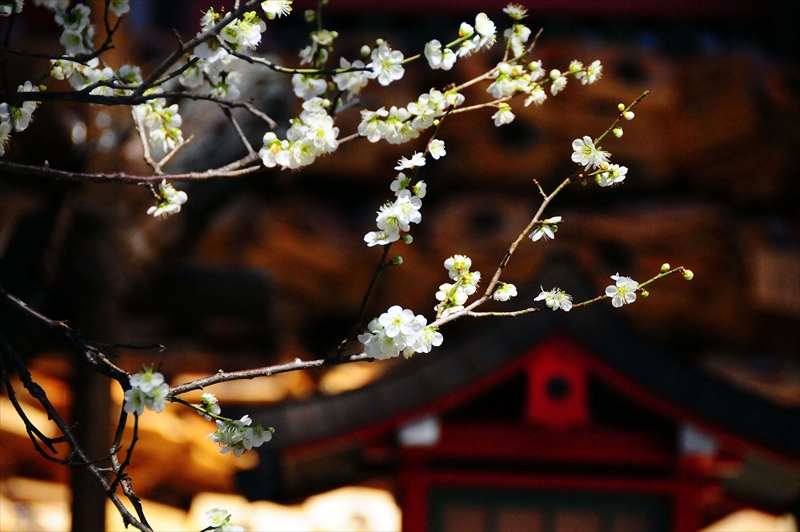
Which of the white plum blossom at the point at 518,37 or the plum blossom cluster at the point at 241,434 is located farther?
the white plum blossom at the point at 518,37

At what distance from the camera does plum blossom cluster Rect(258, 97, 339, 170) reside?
171 centimetres

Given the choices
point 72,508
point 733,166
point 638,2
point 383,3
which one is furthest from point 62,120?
point 733,166

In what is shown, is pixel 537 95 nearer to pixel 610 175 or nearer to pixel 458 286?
pixel 610 175

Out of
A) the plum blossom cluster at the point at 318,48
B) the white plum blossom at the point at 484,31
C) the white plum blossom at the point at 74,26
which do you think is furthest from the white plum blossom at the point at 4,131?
the white plum blossom at the point at 484,31

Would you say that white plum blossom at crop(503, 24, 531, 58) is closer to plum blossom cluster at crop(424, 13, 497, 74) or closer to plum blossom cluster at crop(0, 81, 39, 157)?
plum blossom cluster at crop(424, 13, 497, 74)

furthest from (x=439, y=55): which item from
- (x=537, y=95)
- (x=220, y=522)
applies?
(x=220, y=522)

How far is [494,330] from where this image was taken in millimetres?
2994

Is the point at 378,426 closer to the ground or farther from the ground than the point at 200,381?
farther from the ground

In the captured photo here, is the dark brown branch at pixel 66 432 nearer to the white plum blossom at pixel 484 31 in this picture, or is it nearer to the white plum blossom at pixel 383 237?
the white plum blossom at pixel 383 237

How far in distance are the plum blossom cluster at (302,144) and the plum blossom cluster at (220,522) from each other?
0.81 m

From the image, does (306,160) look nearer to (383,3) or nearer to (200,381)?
(200,381)

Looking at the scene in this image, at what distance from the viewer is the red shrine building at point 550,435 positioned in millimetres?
2895

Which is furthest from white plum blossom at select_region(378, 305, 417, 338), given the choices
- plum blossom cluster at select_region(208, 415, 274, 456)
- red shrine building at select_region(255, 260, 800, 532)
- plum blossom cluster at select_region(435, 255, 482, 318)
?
red shrine building at select_region(255, 260, 800, 532)

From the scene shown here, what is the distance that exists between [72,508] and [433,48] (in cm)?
296
